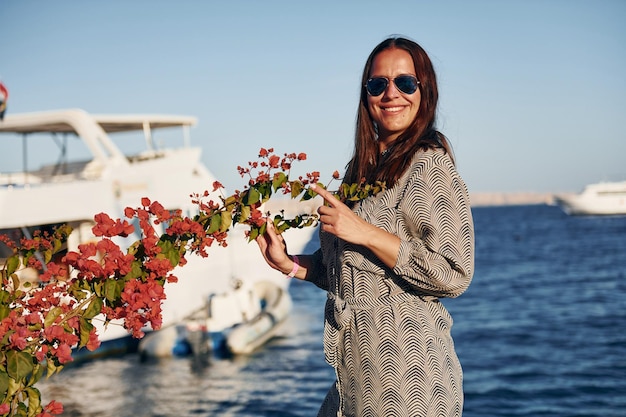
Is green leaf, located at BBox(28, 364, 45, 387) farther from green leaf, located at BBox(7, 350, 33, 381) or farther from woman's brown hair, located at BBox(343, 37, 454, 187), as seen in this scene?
woman's brown hair, located at BBox(343, 37, 454, 187)

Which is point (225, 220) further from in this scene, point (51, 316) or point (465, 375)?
point (465, 375)

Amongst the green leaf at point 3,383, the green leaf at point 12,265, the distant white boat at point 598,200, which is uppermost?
the green leaf at point 12,265

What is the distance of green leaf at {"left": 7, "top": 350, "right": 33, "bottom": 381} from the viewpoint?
6.17ft

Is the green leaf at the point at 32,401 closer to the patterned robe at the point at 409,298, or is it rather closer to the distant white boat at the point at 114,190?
the patterned robe at the point at 409,298

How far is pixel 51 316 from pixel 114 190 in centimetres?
1320

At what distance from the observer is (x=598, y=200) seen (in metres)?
90.0

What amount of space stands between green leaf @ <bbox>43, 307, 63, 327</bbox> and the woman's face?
1230 millimetres

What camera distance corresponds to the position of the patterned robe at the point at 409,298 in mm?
2188

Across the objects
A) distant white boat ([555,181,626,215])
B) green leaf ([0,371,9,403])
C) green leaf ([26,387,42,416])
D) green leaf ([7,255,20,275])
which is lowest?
distant white boat ([555,181,626,215])

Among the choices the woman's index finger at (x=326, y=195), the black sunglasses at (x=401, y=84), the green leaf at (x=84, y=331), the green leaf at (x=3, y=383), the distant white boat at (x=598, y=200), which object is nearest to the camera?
the green leaf at (x=3, y=383)

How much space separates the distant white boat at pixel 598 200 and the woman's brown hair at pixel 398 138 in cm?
9132

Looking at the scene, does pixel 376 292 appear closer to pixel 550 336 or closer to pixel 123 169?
pixel 123 169

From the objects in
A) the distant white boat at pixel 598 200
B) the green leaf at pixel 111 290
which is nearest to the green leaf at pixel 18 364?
the green leaf at pixel 111 290

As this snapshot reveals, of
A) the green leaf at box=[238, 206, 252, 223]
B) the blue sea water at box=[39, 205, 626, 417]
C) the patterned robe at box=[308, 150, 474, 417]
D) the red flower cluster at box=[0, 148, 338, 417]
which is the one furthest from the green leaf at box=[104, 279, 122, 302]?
the blue sea water at box=[39, 205, 626, 417]
